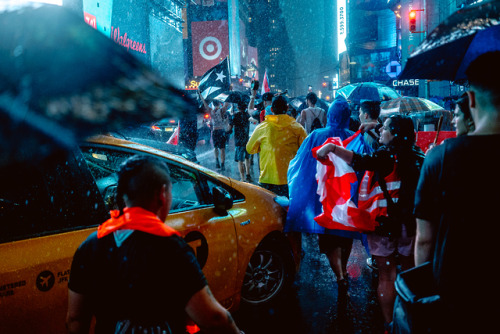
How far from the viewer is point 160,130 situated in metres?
18.1

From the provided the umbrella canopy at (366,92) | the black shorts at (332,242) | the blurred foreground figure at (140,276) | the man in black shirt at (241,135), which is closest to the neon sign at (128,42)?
the man in black shirt at (241,135)

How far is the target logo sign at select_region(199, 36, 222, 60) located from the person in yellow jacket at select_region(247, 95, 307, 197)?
1536 inches

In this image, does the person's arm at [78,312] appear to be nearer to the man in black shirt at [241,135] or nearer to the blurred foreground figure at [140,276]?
the blurred foreground figure at [140,276]

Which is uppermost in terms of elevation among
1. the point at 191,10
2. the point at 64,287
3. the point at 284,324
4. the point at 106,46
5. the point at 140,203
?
the point at 191,10

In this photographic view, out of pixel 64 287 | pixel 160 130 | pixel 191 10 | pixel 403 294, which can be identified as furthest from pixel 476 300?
pixel 191 10

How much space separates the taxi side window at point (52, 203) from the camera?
7.60 feet

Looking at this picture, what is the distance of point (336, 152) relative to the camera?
3.30 m

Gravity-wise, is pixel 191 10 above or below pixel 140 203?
above

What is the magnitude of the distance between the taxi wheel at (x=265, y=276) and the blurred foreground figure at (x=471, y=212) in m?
2.27

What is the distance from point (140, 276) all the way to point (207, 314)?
1.03 feet

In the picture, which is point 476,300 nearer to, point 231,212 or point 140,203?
point 140,203

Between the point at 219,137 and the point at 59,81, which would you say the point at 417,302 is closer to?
the point at 59,81

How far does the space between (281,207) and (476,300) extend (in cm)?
272

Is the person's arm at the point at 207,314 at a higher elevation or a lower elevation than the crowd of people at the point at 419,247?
lower
